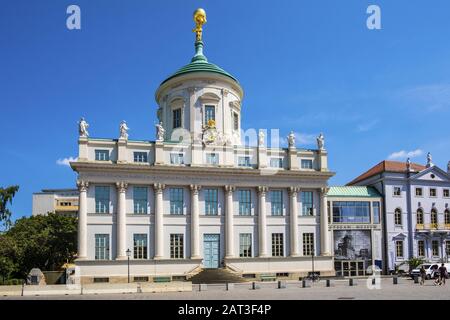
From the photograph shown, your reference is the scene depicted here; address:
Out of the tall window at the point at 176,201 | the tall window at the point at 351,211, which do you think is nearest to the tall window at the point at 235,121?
the tall window at the point at 176,201

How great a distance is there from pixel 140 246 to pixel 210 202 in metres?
8.70

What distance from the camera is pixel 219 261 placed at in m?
53.1

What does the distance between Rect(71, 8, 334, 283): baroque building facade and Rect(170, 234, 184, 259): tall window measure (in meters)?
0.10

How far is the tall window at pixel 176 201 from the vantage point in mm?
52500

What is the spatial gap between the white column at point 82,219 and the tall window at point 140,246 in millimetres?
4949

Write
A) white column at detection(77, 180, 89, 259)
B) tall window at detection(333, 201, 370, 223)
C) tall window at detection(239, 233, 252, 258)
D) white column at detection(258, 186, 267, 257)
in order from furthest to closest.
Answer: tall window at detection(333, 201, 370, 223) < white column at detection(258, 186, 267, 257) < tall window at detection(239, 233, 252, 258) < white column at detection(77, 180, 89, 259)

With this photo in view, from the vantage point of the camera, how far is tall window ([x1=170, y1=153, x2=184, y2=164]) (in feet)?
175

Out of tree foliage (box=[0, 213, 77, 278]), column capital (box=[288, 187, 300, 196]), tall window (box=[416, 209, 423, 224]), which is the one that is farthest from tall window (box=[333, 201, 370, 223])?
tree foliage (box=[0, 213, 77, 278])

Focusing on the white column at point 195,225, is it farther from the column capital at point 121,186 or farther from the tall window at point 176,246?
the column capital at point 121,186

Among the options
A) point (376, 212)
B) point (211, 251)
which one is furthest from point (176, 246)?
point (376, 212)

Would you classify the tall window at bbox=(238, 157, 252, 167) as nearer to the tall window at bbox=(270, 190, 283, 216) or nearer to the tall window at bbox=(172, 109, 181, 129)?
the tall window at bbox=(270, 190, 283, 216)
